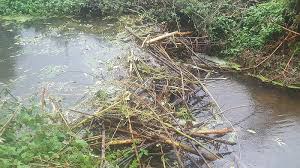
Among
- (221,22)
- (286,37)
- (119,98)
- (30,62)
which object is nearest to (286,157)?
(119,98)

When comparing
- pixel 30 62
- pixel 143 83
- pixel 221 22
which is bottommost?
pixel 30 62

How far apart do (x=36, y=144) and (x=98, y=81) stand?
11.5 ft

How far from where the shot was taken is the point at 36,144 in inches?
199

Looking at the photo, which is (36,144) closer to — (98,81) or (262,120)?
(98,81)

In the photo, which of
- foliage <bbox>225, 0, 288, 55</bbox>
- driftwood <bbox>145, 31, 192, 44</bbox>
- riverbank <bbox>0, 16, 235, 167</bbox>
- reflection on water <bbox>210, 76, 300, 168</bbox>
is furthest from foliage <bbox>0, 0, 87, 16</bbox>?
reflection on water <bbox>210, 76, 300, 168</bbox>

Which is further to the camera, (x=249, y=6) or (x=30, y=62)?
(x=249, y=6)

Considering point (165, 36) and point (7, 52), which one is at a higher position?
point (165, 36)

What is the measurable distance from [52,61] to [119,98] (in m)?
3.68

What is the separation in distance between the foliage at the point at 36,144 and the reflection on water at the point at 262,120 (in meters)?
2.54

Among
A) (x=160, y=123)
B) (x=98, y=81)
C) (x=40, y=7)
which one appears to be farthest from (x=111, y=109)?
(x=40, y=7)

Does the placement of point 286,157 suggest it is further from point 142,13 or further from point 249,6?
point 142,13

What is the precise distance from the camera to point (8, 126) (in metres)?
5.19

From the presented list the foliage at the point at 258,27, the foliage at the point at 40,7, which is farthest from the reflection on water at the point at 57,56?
→ the foliage at the point at 258,27

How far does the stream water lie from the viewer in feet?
22.1
